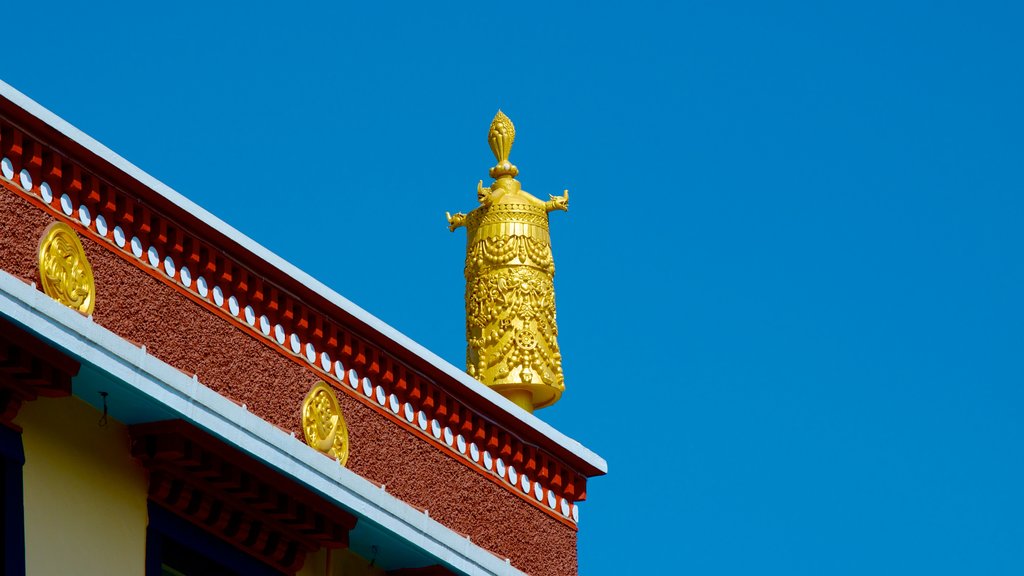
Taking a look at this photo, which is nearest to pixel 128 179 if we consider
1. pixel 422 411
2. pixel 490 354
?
pixel 422 411

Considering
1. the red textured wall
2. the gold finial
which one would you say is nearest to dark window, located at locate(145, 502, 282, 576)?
the red textured wall

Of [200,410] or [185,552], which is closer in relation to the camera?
[200,410]

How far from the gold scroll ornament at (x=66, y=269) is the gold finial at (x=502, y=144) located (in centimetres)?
A: 550

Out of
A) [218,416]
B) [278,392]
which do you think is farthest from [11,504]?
[278,392]

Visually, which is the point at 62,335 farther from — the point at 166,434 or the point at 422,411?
the point at 422,411

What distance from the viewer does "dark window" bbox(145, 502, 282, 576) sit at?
12258 mm

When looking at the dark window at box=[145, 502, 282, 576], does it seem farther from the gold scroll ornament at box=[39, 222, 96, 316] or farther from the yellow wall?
the gold scroll ornament at box=[39, 222, 96, 316]

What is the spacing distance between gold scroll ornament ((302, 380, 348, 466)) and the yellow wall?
1.35 meters

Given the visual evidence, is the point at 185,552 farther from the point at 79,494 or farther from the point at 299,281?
the point at 299,281

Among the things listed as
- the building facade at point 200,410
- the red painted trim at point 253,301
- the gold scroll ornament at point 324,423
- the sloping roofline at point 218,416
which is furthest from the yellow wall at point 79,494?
the gold scroll ornament at point 324,423

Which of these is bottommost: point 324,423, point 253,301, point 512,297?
point 324,423

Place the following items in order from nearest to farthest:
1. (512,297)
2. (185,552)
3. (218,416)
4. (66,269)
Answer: (66,269) → (218,416) → (185,552) → (512,297)

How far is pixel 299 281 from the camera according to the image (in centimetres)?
1345

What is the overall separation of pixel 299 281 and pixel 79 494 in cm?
214
